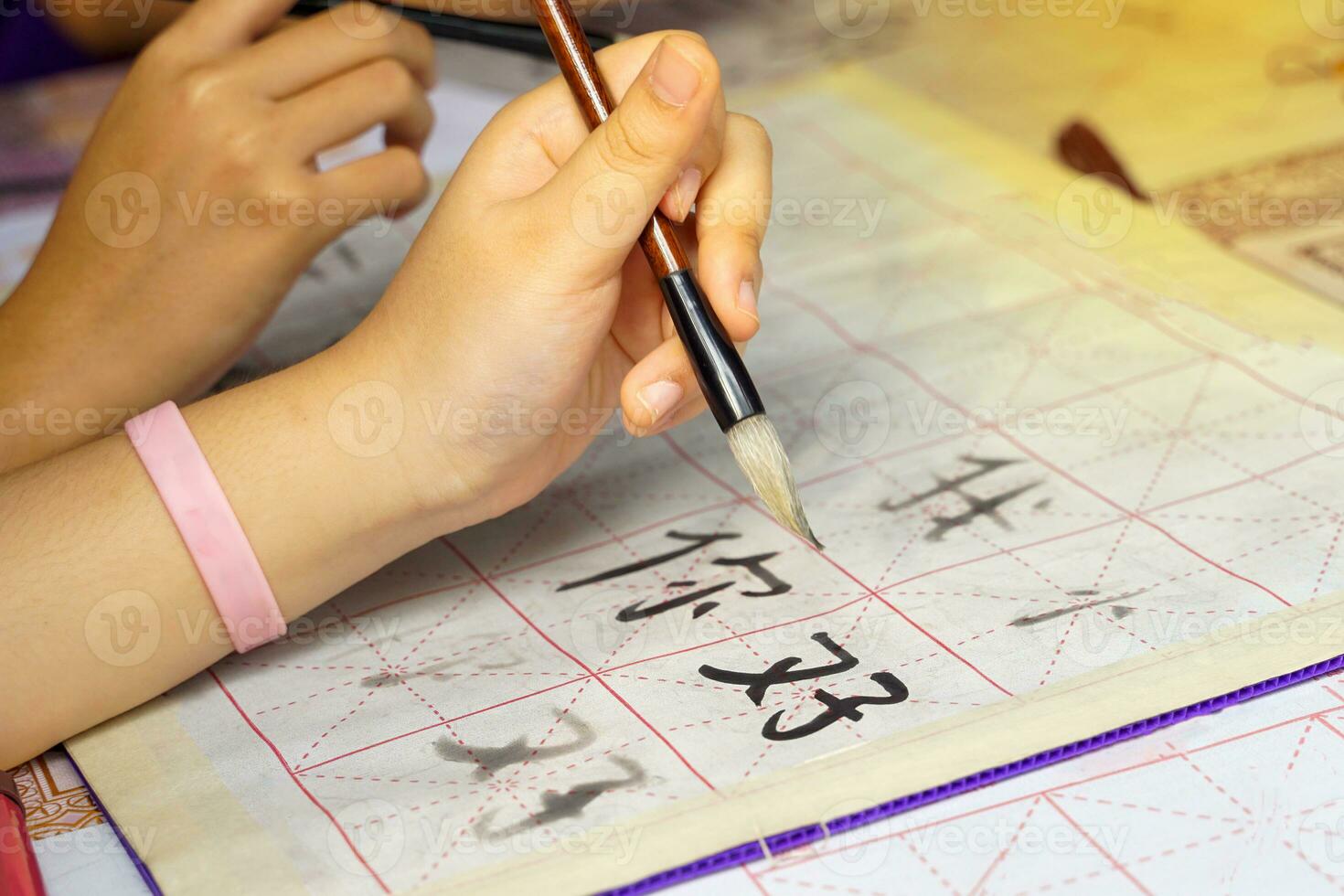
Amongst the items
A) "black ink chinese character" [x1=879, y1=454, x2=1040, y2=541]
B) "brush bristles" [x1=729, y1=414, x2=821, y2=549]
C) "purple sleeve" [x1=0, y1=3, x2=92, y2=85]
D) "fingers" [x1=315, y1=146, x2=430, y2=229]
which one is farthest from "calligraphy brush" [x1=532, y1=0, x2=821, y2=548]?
"purple sleeve" [x1=0, y1=3, x2=92, y2=85]

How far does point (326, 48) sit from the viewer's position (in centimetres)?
69

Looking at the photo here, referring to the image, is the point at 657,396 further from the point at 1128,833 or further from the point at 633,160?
the point at 1128,833

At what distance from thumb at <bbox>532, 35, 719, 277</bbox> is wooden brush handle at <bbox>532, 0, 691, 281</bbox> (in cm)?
1

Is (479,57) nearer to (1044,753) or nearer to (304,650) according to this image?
(304,650)

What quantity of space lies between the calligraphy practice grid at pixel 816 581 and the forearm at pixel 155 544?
31 mm

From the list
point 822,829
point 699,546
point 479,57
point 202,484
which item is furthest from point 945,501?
point 479,57

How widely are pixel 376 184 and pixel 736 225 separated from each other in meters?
0.28

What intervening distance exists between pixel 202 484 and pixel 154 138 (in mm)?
285

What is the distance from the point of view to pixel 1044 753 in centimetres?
42

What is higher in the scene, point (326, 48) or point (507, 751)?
point (326, 48)

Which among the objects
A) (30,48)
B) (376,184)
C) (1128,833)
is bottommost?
(1128,833)

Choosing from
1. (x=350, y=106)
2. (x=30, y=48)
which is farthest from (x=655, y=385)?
(x=30, y=48)

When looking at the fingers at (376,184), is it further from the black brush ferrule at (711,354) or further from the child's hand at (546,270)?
the black brush ferrule at (711,354)

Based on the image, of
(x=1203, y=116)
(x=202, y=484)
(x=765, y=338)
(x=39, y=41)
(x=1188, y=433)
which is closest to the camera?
(x=202, y=484)
